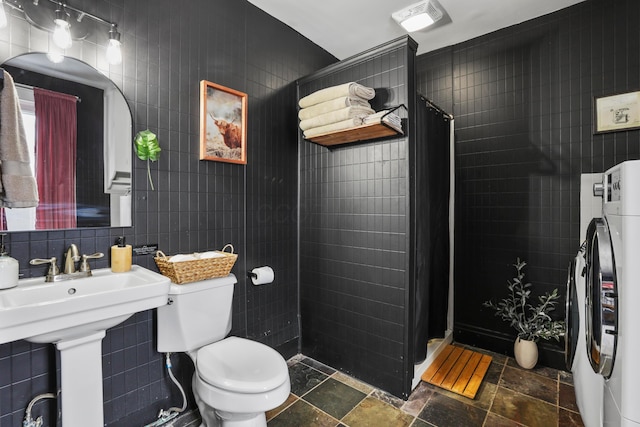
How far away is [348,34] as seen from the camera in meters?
2.53

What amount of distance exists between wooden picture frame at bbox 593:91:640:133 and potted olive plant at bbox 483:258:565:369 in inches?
41.2

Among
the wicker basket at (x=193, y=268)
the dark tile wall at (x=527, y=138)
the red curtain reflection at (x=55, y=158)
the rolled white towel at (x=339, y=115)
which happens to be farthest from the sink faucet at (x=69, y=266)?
Result: the dark tile wall at (x=527, y=138)

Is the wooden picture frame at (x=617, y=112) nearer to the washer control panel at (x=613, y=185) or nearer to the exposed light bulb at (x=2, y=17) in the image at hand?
the washer control panel at (x=613, y=185)

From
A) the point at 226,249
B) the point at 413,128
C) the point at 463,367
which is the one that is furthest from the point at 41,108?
the point at 463,367

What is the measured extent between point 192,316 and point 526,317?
93.3 inches

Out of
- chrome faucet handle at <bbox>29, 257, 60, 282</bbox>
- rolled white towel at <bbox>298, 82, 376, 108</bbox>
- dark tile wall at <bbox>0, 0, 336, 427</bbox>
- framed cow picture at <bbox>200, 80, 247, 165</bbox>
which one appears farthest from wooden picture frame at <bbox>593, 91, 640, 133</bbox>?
chrome faucet handle at <bbox>29, 257, 60, 282</bbox>

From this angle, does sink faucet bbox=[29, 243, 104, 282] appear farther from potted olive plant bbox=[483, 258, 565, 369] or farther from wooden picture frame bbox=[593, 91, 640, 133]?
wooden picture frame bbox=[593, 91, 640, 133]

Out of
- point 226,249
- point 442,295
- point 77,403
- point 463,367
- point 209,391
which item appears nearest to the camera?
point 77,403

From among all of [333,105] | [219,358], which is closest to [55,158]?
[219,358]

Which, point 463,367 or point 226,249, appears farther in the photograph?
point 463,367

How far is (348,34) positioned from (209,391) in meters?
2.55

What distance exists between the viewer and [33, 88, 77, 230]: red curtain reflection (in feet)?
4.50

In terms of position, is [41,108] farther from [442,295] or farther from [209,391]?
[442,295]

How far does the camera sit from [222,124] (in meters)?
1.97
